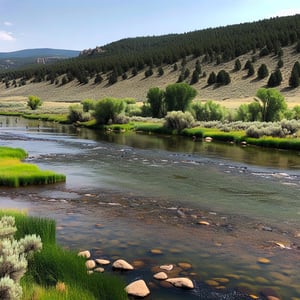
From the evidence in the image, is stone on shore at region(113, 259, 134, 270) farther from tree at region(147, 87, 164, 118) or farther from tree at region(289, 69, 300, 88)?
tree at region(289, 69, 300, 88)

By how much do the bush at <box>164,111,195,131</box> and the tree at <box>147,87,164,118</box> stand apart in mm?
14834

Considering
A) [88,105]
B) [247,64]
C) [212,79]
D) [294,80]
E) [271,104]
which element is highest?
[247,64]

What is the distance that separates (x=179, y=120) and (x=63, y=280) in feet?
143

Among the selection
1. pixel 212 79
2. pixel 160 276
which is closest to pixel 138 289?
pixel 160 276

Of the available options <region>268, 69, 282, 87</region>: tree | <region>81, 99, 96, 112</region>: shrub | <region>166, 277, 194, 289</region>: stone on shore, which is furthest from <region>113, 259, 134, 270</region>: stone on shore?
<region>268, 69, 282, 87</region>: tree

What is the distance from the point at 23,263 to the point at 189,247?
617 centimetres

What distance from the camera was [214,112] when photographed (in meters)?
60.0

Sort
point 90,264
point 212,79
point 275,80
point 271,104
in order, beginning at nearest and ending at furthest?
1. point 90,264
2. point 271,104
3. point 275,80
4. point 212,79

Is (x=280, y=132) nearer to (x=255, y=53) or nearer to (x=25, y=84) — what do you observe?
(x=255, y=53)

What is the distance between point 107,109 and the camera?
62.8 m

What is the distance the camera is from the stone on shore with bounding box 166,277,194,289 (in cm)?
1008

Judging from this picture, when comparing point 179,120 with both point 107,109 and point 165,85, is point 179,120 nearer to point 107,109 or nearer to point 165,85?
point 107,109

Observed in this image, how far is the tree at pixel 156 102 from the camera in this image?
67.5 meters

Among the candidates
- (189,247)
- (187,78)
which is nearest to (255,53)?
(187,78)
